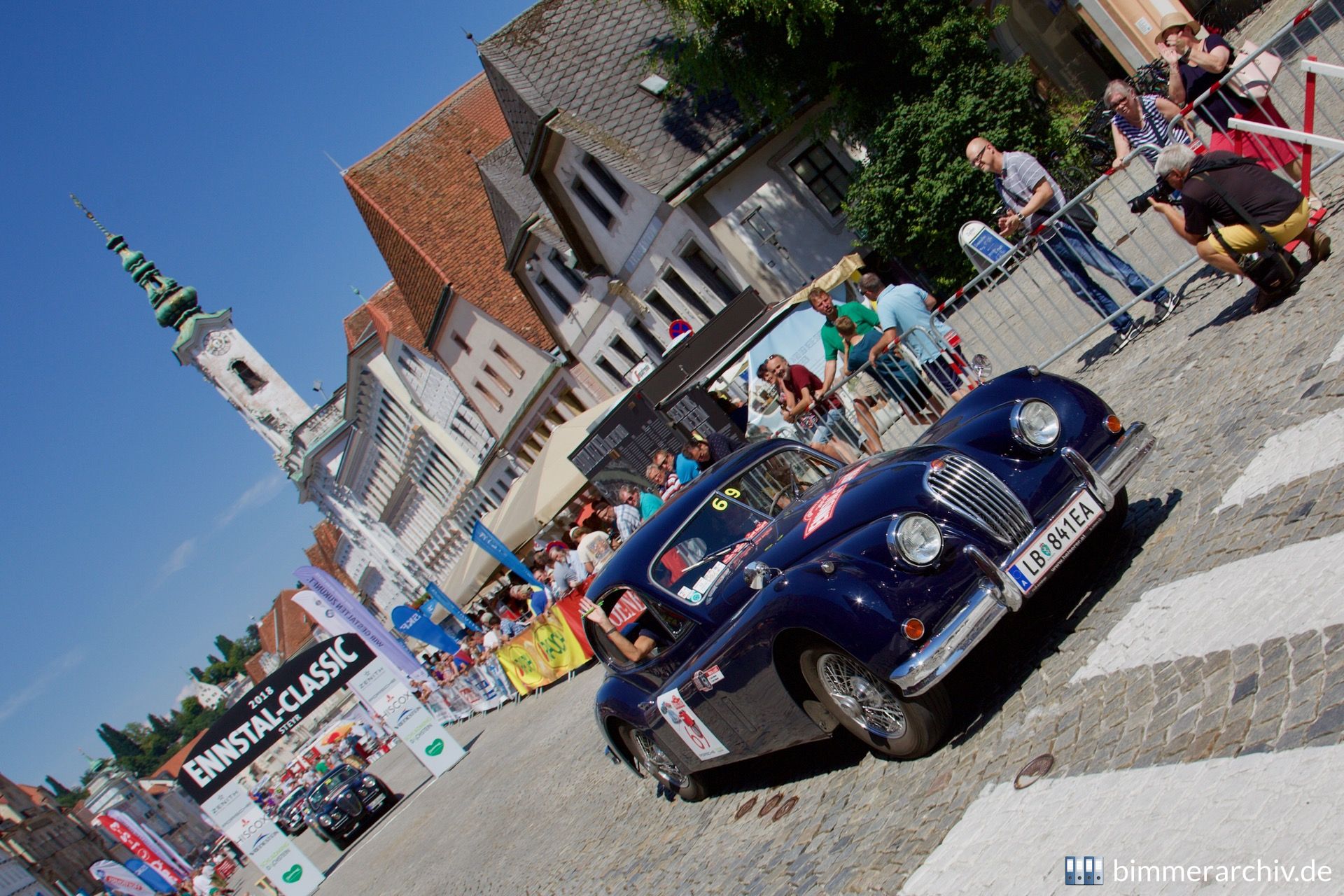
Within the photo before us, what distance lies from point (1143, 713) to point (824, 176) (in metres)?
24.2

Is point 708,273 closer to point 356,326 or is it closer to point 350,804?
point 350,804

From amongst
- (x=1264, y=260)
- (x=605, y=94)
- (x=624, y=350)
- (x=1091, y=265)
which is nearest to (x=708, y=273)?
(x=605, y=94)

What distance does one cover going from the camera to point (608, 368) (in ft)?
123

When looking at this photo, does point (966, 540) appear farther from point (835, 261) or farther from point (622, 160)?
point (622, 160)

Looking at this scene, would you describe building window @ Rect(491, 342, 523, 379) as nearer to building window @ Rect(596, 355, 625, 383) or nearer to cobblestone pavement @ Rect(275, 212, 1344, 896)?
building window @ Rect(596, 355, 625, 383)

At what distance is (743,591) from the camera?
6.94 meters

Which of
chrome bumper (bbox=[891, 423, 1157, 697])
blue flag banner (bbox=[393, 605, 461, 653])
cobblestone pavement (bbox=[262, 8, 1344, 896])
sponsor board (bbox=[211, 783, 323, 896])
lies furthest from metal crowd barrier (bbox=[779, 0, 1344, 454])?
blue flag banner (bbox=[393, 605, 461, 653])

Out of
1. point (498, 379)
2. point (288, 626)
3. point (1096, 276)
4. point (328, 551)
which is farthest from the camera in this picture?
point (288, 626)

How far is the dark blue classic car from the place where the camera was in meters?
5.55

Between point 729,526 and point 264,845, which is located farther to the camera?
point 264,845

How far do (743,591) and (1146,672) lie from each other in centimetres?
257

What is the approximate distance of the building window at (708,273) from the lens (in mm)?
30078

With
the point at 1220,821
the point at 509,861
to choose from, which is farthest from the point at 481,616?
the point at 1220,821

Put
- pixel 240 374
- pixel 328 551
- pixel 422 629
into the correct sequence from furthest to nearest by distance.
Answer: pixel 328 551 → pixel 240 374 → pixel 422 629
